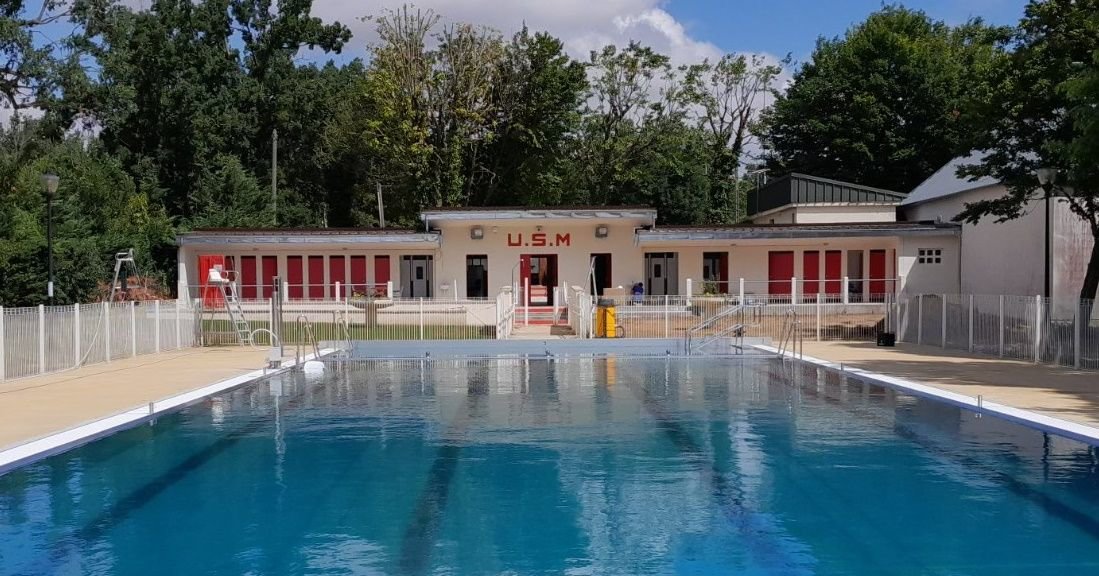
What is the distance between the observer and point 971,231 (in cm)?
3306

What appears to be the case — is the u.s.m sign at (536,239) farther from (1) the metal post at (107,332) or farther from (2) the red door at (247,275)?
(1) the metal post at (107,332)

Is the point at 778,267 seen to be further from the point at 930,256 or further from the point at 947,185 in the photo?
the point at 947,185

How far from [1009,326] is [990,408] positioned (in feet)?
29.8

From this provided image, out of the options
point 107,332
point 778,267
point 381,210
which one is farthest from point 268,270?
point 778,267

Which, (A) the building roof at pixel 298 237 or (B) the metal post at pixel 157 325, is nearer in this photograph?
(B) the metal post at pixel 157 325

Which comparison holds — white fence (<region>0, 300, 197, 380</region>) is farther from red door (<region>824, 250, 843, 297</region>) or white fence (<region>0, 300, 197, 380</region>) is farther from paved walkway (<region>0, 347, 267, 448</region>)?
red door (<region>824, 250, 843, 297</region>)

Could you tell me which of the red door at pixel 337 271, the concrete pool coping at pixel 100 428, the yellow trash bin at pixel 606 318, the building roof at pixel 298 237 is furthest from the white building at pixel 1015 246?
the red door at pixel 337 271

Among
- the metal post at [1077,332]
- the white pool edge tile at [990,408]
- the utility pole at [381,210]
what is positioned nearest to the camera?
the white pool edge tile at [990,408]

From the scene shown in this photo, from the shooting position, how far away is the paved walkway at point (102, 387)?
1285 cm

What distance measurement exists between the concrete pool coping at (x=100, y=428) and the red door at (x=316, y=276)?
19.7 meters

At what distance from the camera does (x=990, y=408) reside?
14.0 meters

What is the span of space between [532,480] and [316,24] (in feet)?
167

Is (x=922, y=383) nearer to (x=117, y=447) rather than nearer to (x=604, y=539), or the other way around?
(x=604, y=539)

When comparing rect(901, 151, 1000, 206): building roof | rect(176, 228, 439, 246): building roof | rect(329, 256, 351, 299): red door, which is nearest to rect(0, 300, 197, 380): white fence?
rect(176, 228, 439, 246): building roof
